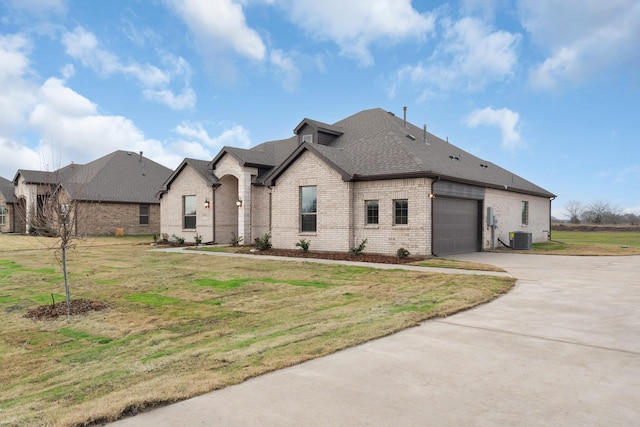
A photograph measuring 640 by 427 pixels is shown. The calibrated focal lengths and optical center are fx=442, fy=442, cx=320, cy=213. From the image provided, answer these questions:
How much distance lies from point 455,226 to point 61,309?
641 inches

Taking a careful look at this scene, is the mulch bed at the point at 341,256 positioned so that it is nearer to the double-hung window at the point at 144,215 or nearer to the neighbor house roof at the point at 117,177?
the neighbor house roof at the point at 117,177

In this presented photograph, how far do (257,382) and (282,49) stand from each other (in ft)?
80.3

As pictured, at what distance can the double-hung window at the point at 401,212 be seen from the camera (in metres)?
18.5

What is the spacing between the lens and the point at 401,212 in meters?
18.6

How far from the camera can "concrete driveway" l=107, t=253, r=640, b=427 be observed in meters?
3.82

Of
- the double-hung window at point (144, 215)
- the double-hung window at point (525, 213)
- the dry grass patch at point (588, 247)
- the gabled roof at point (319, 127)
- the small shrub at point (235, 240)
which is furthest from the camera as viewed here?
the double-hung window at point (144, 215)

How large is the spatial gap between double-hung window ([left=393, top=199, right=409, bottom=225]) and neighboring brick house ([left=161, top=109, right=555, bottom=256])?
0.04 metres

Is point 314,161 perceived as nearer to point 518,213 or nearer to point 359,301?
point 359,301

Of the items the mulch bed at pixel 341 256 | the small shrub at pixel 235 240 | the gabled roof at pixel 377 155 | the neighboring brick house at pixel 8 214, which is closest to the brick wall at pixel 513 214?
the gabled roof at pixel 377 155

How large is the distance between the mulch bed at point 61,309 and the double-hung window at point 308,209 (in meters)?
12.3

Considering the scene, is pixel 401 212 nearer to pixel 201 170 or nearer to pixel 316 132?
pixel 316 132

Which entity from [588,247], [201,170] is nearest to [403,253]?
[588,247]

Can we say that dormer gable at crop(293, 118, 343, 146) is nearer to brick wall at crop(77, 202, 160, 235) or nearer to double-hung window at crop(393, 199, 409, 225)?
double-hung window at crop(393, 199, 409, 225)

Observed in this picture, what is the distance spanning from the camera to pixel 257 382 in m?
4.66
